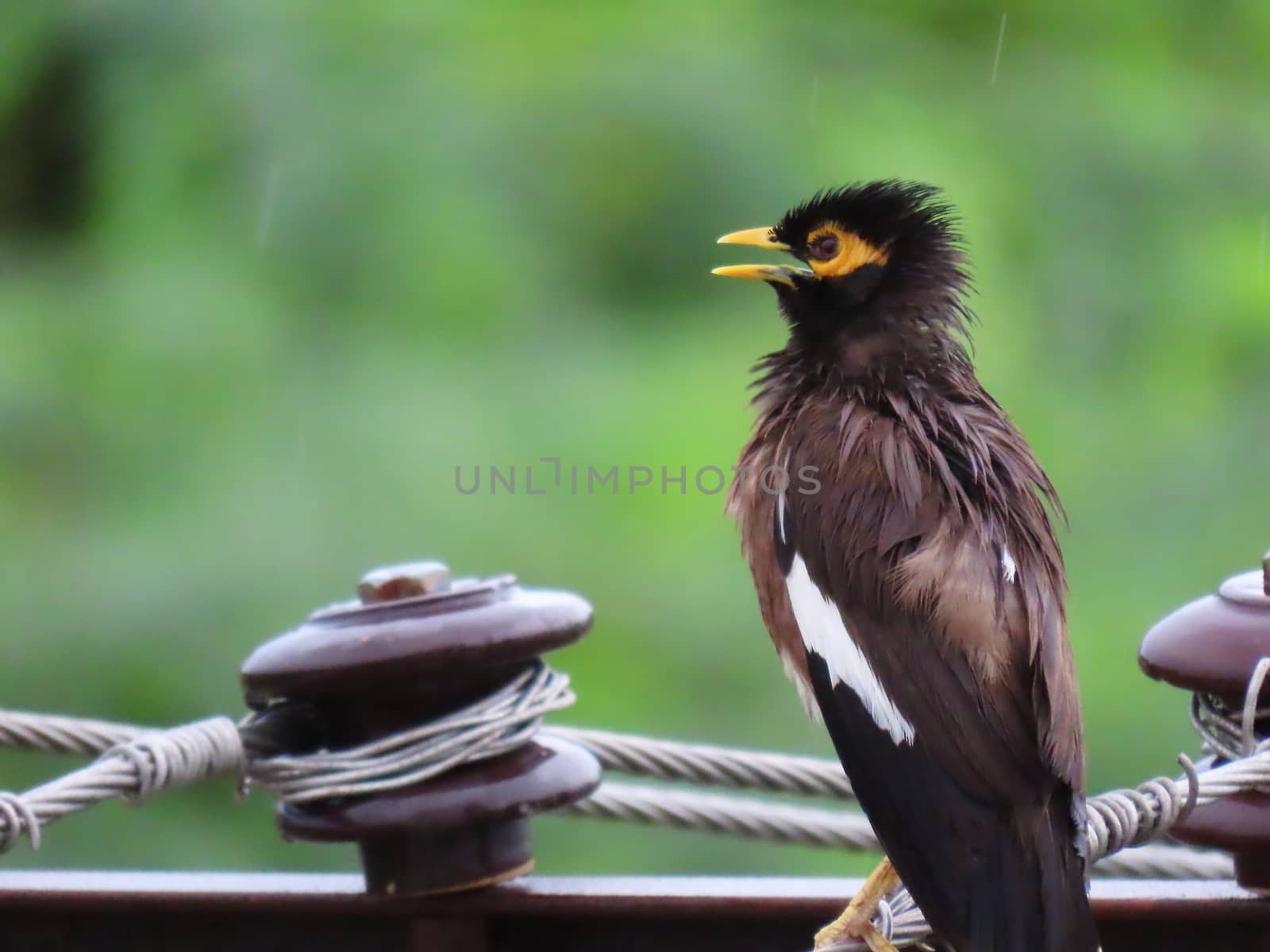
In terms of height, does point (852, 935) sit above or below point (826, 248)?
below

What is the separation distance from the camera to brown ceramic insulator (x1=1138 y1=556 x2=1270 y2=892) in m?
1.63

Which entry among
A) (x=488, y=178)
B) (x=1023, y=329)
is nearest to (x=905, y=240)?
(x=1023, y=329)

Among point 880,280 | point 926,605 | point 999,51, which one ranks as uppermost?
point 999,51

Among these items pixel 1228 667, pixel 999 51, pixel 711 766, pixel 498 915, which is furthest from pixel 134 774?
pixel 999 51

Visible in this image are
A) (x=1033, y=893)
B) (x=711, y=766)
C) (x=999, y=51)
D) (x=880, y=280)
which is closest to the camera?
(x=1033, y=893)

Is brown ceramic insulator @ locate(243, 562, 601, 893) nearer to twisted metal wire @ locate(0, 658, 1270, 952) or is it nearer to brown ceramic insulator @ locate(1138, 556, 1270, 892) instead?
twisted metal wire @ locate(0, 658, 1270, 952)

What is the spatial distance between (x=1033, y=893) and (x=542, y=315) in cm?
315

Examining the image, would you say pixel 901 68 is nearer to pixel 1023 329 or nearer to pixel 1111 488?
pixel 1023 329

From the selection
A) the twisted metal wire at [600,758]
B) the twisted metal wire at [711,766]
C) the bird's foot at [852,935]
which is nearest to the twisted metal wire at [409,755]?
the twisted metal wire at [600,758]

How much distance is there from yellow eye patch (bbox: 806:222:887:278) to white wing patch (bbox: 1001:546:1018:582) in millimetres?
599

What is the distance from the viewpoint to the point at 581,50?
15.6ft

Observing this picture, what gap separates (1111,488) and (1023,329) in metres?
Answer: 0.50

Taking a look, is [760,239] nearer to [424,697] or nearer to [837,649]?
[837,649]

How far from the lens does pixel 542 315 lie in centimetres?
445
